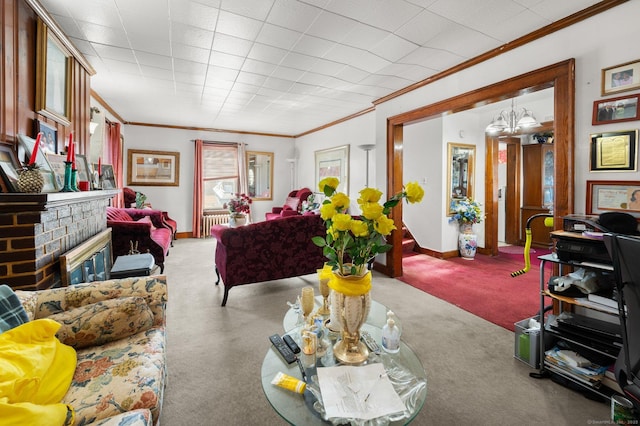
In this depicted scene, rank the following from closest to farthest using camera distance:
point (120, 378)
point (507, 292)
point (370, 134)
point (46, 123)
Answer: point (120, 378) < point (46, 123) < point (507, 292) < point (370, 134)

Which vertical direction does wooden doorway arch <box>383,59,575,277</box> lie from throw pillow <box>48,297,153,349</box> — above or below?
above

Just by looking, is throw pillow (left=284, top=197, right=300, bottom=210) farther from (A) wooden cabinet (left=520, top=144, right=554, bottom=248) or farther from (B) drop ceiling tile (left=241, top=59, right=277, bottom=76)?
(A) wooden cabinet (left=520, top=144, right=554, bottom=248)

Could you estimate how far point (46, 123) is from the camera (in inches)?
98.0

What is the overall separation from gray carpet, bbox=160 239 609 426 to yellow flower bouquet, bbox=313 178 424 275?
1.02 m

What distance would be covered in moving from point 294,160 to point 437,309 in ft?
17.8

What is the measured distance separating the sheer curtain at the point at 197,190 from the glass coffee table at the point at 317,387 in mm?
6035

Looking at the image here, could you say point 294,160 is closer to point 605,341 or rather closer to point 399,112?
point 399,112

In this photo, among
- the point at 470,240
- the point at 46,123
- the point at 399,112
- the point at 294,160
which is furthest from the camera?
the point at 294,160

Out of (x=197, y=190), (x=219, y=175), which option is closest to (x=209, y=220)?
(x=197, y=190)

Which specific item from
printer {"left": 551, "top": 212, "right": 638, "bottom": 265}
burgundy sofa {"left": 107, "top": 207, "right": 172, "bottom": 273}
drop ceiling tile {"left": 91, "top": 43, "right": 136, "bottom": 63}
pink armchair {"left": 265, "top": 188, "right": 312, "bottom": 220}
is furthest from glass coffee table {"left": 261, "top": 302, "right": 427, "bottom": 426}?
pink armchair {"left": 265, "top": 188, "right": 312, "bottom": 220}

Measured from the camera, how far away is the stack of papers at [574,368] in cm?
174

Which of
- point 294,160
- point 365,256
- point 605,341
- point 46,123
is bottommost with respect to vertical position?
point 605,341

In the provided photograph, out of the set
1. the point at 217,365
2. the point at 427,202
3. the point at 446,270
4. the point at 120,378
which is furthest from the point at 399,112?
the point at 120,378

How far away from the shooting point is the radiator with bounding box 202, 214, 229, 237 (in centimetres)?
702
